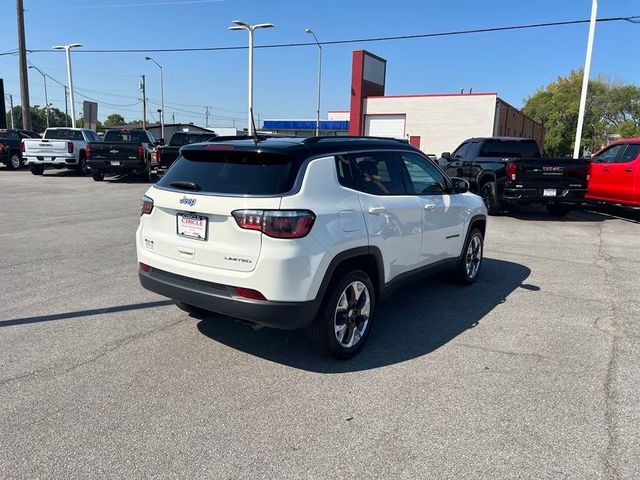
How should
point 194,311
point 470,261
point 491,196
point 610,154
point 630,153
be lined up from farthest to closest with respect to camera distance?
point 610,154, point 491,196, point 630,153, point 470,261, point 194,311

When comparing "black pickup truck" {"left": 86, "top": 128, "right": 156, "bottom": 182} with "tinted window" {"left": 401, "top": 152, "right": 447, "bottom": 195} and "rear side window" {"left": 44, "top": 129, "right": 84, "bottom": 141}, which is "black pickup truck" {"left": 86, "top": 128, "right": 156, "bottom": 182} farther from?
"tinted window" {"left": 401, "top": 152, "right": 447, "bottom": 195}

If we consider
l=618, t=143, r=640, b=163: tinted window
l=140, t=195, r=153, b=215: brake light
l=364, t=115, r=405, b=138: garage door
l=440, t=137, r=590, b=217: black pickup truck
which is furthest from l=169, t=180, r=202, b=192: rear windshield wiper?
l=364, t=115, r=405, b=138: garage door

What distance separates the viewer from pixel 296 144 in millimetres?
3887

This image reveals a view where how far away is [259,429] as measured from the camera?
311 centimetres

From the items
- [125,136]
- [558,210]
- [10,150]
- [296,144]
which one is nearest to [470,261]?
[296,144]

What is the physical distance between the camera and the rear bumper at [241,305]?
3.54 meters

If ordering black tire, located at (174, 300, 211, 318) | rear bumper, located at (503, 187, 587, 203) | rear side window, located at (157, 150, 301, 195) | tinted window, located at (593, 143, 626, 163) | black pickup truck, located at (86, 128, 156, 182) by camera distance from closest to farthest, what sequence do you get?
rear side window, located at (157, 150, 301, 195)
black tire, located at (174, 300, 211, 318)
rear bumper, located at (503, 187, 587, 203)
tinted window, located at (593, 143, 626, 163)
black pickup truck, located at (86, 128, 156, 182)

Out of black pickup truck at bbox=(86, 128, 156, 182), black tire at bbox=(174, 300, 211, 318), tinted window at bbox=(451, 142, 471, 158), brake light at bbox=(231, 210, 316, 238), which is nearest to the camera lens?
brake light at bbox=(231, 210, 316, 238)

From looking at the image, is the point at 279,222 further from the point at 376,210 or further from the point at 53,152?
the point at 53,152

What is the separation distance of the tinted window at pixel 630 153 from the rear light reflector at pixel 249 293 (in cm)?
1146

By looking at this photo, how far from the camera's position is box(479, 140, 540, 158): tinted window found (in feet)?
→ 43.3

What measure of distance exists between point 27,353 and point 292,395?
7.38ft

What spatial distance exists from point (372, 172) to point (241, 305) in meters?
1.69

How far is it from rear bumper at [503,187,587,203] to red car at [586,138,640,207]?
0.91 m
